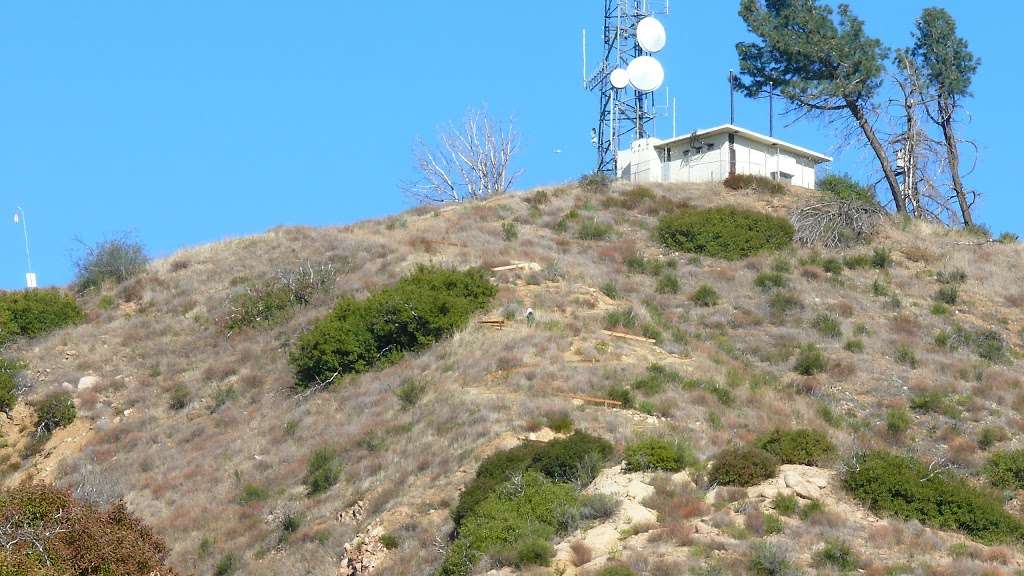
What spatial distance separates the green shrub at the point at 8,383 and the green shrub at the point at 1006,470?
23.6 metres

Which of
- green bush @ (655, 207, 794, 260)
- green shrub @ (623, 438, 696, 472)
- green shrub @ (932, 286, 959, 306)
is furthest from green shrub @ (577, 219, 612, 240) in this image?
green shrub @ (623, 438, 696, 472)

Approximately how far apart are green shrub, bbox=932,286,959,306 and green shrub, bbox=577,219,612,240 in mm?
10779

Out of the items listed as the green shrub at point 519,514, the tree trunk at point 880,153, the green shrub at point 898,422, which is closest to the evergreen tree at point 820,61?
the tree trunk at point 880,153

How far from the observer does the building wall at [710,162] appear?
155 feet

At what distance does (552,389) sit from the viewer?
24656 mm

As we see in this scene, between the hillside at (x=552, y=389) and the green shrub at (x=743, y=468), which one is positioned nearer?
the hillside at (x=552, y=389)

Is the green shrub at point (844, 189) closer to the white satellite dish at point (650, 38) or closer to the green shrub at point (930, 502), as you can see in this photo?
the white satellite dish at point (650, 38)

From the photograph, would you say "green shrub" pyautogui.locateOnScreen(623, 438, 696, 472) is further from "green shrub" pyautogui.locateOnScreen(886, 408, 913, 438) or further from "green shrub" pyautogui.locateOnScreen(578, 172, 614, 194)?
"green shrub" pyautogui.locateOnScreen(578, 172, 614, 194)

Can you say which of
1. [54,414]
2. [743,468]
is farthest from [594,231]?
[743,468]

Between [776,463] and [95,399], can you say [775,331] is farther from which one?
[95,399]

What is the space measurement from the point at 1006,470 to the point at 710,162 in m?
25.7

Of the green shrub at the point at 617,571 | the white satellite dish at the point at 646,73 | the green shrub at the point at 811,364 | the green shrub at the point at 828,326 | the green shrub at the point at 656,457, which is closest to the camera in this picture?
the green shrub at the point at 617,571

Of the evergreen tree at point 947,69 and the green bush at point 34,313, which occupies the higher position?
the evergreen tree at point 947,69

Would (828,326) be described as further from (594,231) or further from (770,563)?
(770,563)
